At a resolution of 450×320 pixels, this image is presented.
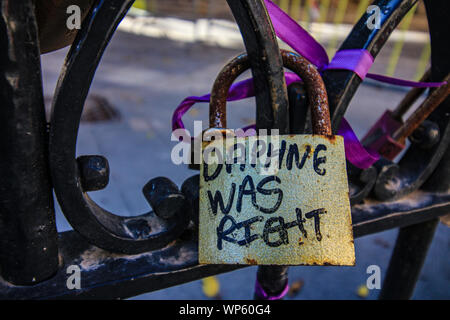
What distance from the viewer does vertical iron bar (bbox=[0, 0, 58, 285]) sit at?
1.34ft

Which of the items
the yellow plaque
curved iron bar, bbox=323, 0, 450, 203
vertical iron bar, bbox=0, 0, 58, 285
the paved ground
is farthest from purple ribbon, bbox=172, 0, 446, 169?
the paved ground

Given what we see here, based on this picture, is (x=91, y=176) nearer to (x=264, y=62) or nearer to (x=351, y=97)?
(x=264, y=62)

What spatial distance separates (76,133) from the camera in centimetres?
48

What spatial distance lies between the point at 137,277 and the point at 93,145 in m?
2.00

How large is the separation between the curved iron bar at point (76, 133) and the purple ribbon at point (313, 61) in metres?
0.20

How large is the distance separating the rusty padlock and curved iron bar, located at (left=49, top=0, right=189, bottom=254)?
11 centimetres

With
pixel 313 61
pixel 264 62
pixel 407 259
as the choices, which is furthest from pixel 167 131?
→ pixel 264 62

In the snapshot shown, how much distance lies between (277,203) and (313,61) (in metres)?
0.28

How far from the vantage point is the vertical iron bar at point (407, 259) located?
98cm

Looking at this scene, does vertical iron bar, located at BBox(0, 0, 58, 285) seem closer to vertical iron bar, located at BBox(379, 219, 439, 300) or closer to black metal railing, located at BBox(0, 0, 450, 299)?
black metal railing, located at BBox(0, 0, 450, 299)

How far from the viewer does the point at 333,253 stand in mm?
545

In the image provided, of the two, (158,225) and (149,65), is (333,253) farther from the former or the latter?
(149,65)

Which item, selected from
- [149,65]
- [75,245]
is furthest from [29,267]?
[149,65]

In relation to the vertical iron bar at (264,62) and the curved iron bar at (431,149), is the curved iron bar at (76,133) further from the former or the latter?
the curved iron bar at (431,149)
